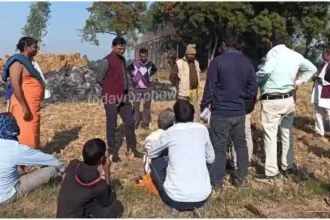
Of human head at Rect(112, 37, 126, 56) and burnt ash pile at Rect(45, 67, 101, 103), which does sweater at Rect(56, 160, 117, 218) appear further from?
burnt ash pile at Rect(45, 67, 101, 103)

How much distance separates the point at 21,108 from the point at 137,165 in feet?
5.62

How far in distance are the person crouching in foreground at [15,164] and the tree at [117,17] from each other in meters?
31.8

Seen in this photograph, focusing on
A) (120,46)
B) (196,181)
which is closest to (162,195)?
(196,181)

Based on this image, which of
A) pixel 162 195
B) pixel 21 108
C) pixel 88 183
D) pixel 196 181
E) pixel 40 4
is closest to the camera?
pixel 88 183

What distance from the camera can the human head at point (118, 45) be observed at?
6250mm

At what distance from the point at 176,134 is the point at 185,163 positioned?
27cm

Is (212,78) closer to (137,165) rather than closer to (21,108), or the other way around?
(137,165)

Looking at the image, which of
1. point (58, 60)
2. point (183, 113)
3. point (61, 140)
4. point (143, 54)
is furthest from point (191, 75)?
point (58, 60)

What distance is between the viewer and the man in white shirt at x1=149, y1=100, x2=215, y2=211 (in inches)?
160

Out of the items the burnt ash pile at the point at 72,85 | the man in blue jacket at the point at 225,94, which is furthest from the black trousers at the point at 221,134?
the burnt ash pile at the point at 72,85

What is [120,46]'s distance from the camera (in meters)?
6.29

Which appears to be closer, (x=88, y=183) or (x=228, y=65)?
(x=88, y=183)

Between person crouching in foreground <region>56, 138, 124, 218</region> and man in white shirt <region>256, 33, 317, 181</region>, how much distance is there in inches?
87.4

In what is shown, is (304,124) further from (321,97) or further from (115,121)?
(115,121)
